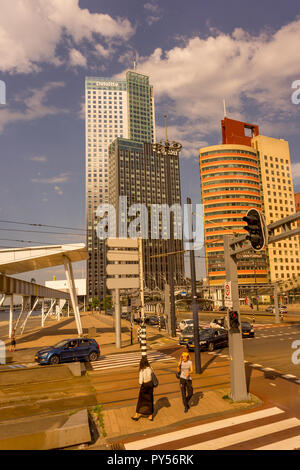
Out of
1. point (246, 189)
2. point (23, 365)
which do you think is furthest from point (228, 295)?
point (246, 189)

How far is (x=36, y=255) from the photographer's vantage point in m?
27.2

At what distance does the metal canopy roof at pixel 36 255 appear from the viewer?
2662 cm

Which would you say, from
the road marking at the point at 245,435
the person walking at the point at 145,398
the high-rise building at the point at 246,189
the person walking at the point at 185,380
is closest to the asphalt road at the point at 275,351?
the road marking at the point at 245,435

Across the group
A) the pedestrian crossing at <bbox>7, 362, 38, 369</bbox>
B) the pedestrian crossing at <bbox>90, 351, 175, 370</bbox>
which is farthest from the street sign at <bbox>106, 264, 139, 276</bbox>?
the pedestrian crossing at <bbox>7, 362, 38, 369</bbox>

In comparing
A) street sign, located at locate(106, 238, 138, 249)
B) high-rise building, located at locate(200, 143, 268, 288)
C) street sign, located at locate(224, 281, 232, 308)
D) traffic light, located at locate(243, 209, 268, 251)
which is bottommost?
street sign, located at locate(224, 281, 232, 308)

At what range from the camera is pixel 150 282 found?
156m

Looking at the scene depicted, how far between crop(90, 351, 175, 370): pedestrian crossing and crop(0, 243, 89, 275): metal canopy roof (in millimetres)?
10289

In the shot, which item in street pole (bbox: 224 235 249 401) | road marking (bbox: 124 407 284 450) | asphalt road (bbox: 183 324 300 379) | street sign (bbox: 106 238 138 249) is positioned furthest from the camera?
street sign (bbox: 106 238 138 249)

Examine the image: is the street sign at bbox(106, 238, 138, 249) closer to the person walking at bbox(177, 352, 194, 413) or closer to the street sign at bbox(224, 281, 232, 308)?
the street sign at bbox(224, 281, 232, 308)

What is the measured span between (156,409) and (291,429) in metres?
4.01

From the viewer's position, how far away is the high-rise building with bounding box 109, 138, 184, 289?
537ft

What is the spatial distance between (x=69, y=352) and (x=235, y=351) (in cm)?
1226

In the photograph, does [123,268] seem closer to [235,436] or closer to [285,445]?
[235,436]

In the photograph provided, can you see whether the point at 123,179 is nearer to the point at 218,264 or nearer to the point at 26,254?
the point at 218,264
